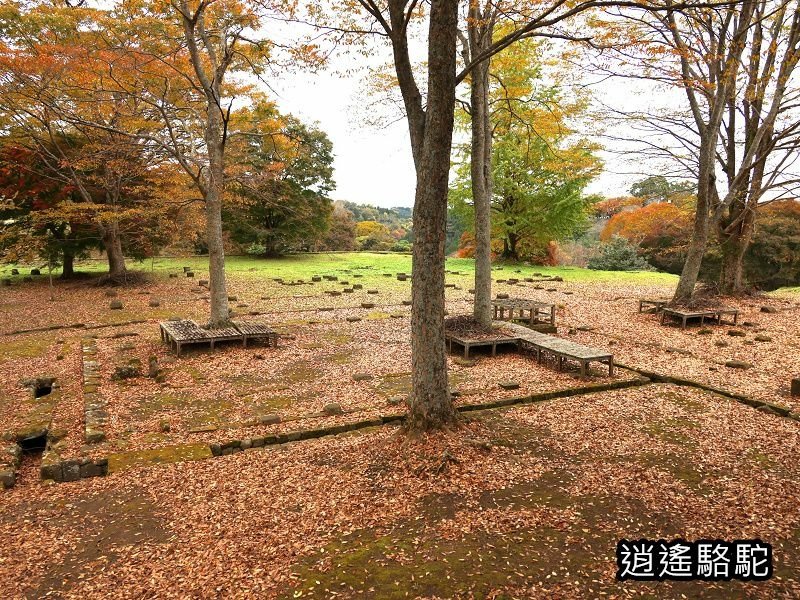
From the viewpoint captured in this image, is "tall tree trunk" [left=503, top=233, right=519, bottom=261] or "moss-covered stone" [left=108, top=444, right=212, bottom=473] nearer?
"moss-covered stone" [left=108, top=444, right=212, bottom=473]

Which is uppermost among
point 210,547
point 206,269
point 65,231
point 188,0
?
point 188,0

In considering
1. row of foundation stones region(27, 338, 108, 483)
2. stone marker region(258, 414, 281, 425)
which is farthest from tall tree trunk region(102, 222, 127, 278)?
stone marker region(258, 414, 281, 425)

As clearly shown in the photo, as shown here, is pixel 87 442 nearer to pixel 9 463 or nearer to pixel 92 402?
pixel 9 463

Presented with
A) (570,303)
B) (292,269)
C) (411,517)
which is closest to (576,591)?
(411,517)

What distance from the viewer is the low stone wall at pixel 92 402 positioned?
6.64 metres

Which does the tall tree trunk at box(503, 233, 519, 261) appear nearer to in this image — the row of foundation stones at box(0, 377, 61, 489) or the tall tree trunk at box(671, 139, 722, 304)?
the tall tree trunk at box(671, 139, 722, 304)

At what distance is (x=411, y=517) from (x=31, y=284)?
22.2 metres

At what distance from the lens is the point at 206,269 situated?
27.0 meters

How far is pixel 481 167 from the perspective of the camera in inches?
422

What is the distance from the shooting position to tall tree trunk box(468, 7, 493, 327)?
34.5 feet

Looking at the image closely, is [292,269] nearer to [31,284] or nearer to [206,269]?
[206,269]

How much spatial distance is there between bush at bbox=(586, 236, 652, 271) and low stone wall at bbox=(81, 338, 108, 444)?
27.3 meters

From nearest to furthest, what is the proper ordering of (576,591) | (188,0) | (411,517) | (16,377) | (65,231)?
1. (576,591)
2. (411,517)
3. (16,377)
4. (188,0)
5. (65,231)

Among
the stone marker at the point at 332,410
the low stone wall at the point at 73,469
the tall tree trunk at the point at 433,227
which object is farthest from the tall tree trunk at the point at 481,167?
the low stone wall at the point at 73,469
